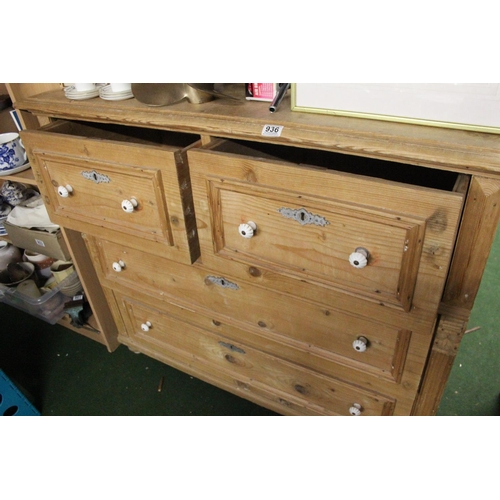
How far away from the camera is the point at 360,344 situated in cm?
89

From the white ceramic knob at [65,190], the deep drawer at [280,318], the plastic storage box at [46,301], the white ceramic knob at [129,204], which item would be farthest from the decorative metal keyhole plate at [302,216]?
the plastic storage box at [46,301]

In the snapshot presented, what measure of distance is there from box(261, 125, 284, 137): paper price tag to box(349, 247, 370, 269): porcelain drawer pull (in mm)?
243

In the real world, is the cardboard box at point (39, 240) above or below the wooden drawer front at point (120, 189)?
below

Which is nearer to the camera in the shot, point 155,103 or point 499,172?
point 499,172

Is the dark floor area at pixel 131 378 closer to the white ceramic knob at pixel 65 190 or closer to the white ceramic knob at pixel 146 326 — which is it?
the white ceramic knob at pixel 146 326

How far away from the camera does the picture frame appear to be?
606 millimetres

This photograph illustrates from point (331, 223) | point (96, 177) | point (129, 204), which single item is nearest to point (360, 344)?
point (331, 223)

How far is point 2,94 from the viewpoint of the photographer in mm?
1478

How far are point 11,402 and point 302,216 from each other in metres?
1.04

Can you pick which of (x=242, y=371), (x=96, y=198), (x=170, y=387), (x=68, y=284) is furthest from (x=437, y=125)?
(x=68, y=284)

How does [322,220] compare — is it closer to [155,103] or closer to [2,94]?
[155,103]

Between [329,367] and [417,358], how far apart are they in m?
0.22

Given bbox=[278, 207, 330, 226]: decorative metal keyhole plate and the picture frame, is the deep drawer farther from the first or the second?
the picture frame

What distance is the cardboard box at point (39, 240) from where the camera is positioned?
1.38m
